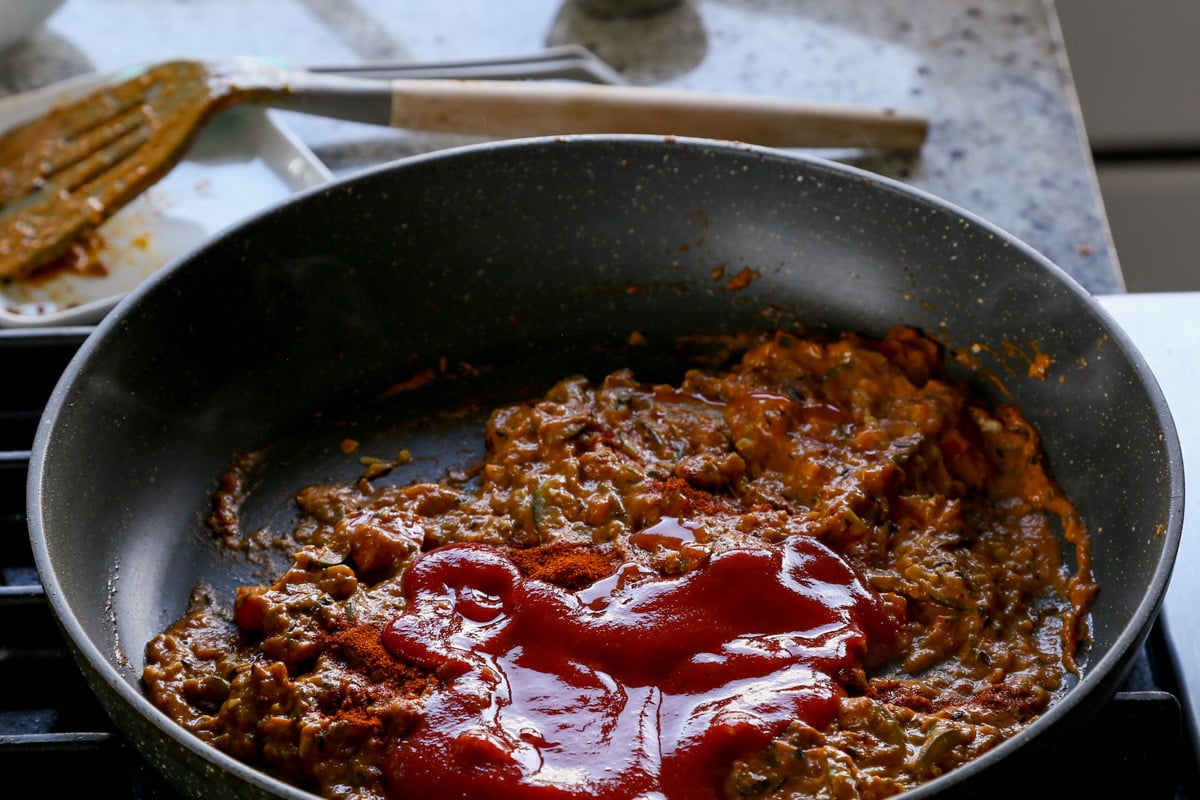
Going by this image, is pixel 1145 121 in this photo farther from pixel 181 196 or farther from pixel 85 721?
pixel 85 721

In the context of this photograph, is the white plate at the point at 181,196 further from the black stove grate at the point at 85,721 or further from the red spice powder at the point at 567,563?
the red spice powder at the point at 567,563

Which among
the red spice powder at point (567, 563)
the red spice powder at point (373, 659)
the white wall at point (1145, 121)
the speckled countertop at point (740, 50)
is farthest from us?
the white wall at point (1145, 121)

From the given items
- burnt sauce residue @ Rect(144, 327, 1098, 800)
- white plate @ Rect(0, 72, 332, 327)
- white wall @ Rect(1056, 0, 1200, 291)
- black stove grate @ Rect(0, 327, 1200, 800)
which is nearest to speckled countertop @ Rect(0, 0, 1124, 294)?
white plate @ Rect(0, 72, 332, 327)

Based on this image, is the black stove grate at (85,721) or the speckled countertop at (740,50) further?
the speckled countertop at (740,50)

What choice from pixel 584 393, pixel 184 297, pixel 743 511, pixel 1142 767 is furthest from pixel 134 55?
pixel 1142 767

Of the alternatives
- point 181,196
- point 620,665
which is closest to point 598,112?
point 181,196

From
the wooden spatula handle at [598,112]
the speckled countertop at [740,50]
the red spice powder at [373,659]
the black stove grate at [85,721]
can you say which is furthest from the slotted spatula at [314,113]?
the red spice powder at [373,659]
